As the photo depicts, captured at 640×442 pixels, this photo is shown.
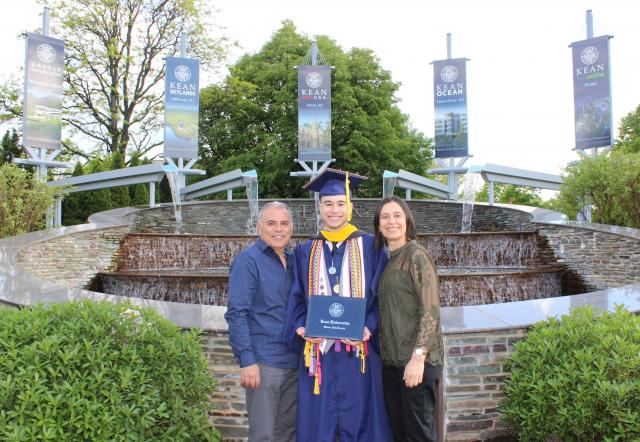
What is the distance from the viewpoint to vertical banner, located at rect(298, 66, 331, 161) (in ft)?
52.2

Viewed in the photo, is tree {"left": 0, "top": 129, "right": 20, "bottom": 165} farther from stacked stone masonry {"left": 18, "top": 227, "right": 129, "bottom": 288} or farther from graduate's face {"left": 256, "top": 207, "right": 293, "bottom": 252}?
graduate's face {"left": 256, "top": 207, "right": 293, "bottom": 252}

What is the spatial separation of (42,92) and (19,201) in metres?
5.21

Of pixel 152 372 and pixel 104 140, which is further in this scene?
pixel 104 140

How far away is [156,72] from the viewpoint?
84.7 feet

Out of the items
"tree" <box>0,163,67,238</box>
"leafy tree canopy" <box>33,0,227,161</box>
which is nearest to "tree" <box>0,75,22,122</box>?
"leafy tree canopy" <box>33,0,227,161</box>

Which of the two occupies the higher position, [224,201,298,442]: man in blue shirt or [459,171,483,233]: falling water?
[459,171,483,233]: falling water

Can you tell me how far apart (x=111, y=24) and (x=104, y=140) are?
546 cm

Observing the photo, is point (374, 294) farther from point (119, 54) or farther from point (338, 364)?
point (119, 54)

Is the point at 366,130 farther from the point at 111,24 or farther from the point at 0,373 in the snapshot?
the point at 0,373

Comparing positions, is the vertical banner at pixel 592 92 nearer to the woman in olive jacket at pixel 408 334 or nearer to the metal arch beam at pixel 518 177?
the metal arch beam at pixel 518 177

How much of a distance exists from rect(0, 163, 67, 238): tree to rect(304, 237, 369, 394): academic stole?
8600 mm

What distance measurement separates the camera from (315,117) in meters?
15.9

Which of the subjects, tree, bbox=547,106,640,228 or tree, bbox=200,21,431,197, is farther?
tree, bbox=200,21,431,197

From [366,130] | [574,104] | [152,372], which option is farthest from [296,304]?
[366,130]
